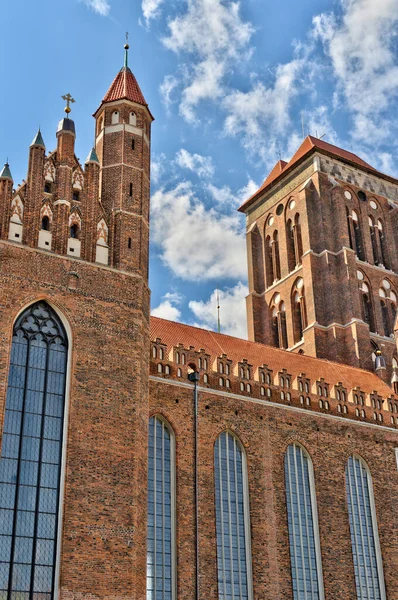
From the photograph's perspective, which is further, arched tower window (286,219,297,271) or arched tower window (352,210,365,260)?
arched tower window (286,219,297,271)

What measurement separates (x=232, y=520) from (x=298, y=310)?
18815 millimetres

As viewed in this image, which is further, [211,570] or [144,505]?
[211,570]

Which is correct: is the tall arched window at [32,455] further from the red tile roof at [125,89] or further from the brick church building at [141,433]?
the red tile roof at [125,89]

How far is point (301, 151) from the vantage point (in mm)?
48281

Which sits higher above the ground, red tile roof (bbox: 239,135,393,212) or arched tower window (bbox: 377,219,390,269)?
red tile roof (bbox: 239,135,393,212)

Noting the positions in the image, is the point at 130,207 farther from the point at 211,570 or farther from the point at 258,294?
the point at 258,294

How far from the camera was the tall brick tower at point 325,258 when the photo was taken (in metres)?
41.8

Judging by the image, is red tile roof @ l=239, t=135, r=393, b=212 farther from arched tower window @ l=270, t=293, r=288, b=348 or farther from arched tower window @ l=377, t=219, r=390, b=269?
arched tower window @ l=270, t=293, r=288, b=348

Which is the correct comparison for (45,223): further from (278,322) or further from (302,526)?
(278,322)

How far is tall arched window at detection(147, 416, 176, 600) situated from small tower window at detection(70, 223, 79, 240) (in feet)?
21.9

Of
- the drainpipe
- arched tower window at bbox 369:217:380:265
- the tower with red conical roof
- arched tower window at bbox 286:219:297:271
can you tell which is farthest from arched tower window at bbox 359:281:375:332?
the tower with red conical roof

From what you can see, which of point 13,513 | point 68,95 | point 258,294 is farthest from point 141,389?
point 258,294

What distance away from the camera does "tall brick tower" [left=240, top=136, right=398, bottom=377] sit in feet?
137

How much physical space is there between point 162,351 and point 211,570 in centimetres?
761
